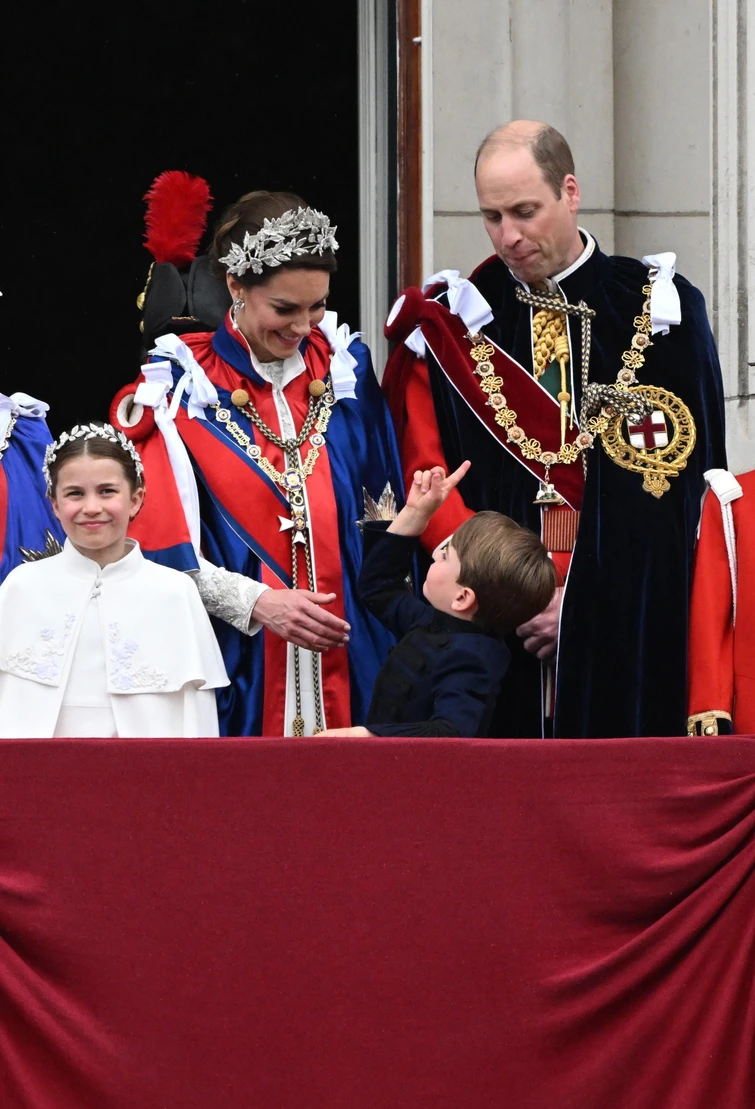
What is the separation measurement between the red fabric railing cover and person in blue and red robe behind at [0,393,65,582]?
2.85ft

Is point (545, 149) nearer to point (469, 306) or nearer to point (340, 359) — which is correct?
point (469, 306)

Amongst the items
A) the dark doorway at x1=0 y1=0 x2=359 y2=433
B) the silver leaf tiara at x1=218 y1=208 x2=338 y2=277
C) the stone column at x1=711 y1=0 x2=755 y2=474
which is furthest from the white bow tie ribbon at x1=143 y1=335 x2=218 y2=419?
the dark doorway at x1=0 y1=0 x2=359 y2=433

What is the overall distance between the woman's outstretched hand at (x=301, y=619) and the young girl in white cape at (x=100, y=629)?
14 cm

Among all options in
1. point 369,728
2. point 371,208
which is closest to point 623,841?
point 369,728

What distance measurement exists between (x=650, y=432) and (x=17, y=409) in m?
1.30

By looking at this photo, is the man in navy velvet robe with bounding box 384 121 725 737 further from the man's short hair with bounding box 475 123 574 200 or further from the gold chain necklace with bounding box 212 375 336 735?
the gold chain necklace with bounding box 212 375 336 735

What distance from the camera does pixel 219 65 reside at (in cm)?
612

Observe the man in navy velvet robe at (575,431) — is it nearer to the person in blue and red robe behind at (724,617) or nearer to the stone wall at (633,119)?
the person in blue and red robe behind at (724,617)

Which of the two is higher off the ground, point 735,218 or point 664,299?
point 735,218

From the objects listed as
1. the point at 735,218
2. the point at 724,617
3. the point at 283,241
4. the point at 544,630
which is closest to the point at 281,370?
the point at 283,241

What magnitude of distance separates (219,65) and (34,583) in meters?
3.23

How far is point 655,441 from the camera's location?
379 centimetres

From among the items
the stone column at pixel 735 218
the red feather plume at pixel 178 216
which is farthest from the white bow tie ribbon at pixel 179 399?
the stone column at pixel 735 218

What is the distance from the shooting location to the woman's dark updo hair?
3.64 meters
